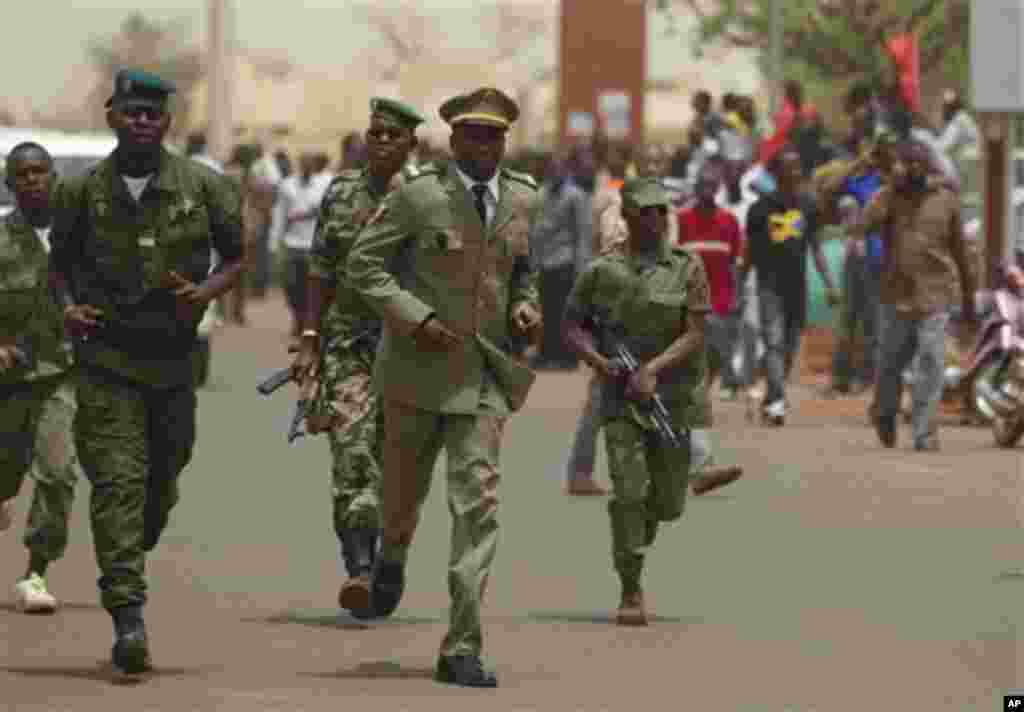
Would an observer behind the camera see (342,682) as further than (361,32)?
No

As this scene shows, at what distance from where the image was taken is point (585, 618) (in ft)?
45.5

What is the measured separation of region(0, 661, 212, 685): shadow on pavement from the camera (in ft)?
39.1

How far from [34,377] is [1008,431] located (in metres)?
9.90

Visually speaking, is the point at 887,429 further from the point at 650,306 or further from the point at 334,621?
the point at 334,621

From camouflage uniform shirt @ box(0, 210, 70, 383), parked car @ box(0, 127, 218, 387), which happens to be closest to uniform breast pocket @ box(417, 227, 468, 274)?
camouflage uniform shirt @ box(0, 210, 70, 383)

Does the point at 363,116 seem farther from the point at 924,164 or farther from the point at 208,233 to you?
the point at 208,233

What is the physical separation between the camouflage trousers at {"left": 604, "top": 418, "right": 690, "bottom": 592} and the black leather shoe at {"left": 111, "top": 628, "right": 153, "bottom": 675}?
7.74ft

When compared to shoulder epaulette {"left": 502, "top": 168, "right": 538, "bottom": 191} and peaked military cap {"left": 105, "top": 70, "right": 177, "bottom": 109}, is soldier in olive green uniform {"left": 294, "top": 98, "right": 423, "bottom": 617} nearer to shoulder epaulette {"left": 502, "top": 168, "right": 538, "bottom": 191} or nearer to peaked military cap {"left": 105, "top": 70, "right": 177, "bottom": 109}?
shoulder epaulette {"left": 502, "top": 168, "right": 538, "bottom": 191}

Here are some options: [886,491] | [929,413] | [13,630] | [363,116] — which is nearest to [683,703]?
[13,630]

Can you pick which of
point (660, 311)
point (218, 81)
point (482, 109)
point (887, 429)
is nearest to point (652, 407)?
point (660, 311)

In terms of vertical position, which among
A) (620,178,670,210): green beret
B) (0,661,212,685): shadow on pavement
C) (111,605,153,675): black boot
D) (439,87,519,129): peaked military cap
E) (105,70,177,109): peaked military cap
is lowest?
(0,661,212,685): shadow on pavement

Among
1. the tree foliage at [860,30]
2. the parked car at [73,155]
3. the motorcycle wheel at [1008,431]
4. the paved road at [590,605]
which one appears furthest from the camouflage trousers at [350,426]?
the tree foliage at [860,30]

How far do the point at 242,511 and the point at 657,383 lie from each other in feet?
13.8

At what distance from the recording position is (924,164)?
22484 millimetres
